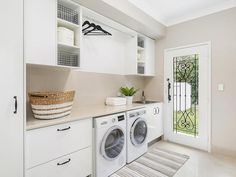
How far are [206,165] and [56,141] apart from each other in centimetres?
230

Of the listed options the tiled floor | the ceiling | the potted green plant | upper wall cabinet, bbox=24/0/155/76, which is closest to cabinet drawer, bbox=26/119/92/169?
upper wall cabinet, bbox=24/0/155/76

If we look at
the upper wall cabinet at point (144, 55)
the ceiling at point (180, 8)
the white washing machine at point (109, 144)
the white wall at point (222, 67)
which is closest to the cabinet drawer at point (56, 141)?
the white washing machine at point (109, 144)

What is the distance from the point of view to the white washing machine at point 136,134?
238 cm

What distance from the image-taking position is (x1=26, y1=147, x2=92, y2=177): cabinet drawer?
4.71ft

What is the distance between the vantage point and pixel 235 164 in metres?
2.39

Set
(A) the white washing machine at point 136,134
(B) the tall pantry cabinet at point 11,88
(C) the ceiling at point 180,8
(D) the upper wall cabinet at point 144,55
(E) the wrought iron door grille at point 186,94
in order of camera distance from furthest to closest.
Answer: (D) the upper wall cabinet at point 144,55
(E) the wrought iron door grille at point 186,94
(C) the ceiling at point 180,8
(A) the white washing machine at point 136,134
(B) the tall pantry cabinet at point 11,88

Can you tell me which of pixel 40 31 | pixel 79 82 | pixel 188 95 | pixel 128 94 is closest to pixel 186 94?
pixel 188 95

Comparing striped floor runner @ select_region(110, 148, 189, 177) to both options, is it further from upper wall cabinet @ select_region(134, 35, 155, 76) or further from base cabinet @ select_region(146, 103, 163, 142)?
upper wall cabinet @ select_region(134, 35, 155, 76)

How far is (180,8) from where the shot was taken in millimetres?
2859

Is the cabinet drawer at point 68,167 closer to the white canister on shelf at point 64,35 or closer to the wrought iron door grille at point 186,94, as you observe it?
the white canister on shelf at point 64,35

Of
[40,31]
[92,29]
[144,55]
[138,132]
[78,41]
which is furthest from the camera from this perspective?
[144,55]

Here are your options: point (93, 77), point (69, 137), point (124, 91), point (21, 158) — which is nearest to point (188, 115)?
point (124, 91)

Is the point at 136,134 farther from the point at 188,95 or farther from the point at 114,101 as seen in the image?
the point at 188,95

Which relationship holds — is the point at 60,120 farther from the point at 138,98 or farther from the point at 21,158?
the point at 138,98
